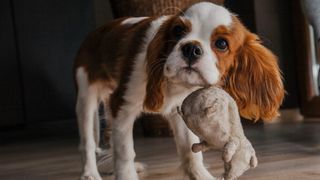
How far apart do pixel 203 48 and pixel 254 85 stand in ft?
0.71

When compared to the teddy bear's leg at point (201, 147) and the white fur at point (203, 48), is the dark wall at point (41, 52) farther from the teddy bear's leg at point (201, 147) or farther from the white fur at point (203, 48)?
the teddy bear's leg at point (201, 147)

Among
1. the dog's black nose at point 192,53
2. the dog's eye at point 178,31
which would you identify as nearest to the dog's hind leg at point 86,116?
the dog's eye at point 178,31

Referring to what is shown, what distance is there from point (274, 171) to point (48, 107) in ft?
6.57

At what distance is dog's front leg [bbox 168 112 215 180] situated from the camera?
1797 mm

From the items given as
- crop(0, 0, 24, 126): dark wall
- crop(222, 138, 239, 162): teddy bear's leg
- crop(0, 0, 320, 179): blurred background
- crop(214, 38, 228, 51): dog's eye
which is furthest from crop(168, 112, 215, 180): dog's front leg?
crop(0, 0, 24, 126): dark wall

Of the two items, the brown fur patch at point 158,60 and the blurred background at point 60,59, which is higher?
the brown fur patch at point 158,60

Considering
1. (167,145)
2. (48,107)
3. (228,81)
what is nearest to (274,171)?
(228,81)

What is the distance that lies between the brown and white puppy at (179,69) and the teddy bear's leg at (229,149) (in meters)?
0.19

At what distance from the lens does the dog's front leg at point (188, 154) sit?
1797 millimetres

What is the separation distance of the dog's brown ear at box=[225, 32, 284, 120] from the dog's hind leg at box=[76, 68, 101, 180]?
60cm

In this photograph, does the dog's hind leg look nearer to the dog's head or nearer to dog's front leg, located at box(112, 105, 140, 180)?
dog's front leg, located at box(112, 105, 140, 180)

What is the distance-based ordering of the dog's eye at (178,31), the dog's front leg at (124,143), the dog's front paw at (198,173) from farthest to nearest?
the dog's front paw at (198,173) < the dog's front leg at (124,143) < the dog's eye at (178,31)

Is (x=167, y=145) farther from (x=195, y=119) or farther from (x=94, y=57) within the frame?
(x=195, y=119)

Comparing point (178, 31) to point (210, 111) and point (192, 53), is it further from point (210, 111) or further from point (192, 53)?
point (210, 111)
